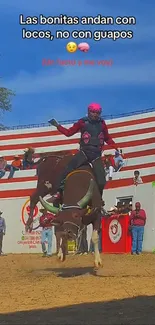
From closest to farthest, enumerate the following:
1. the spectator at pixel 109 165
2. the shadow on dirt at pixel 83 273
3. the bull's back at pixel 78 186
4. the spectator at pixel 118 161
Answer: the shadow on dirt at pixel 83 273 → the bull's back at pixel 78 186 → the spectator at pixel 109 165 → the spectator at pixel 118 161

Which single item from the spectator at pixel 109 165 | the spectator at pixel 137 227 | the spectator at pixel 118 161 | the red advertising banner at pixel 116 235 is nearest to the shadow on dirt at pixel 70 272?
the spectator at pixel 137 227

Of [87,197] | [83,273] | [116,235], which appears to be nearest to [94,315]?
[87,197]

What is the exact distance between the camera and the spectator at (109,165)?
22548 mm

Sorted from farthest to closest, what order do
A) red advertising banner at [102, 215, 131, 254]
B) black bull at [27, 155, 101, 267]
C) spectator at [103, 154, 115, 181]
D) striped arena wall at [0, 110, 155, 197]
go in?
1. striped arena wall at [0, 110, 155, 197]
2. spectator at [103, 154, 115, 181]
3. red advertising banner at [102, 215, 131, 254]
4. black bull at [27, 155, 101, 267]

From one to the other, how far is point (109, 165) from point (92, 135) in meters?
12.5

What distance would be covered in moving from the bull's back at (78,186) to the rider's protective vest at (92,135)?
1.38ft

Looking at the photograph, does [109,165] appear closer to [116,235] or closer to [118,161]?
[118,161]

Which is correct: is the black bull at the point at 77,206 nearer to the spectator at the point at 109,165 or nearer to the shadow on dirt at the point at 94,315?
the shadow on dirt at the point at 94,315

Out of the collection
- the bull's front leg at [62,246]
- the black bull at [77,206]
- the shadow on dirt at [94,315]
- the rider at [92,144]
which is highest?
the rider at [92,144]

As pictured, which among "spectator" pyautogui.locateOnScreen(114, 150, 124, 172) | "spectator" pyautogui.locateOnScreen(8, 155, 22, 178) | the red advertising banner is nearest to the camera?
the red advertising banner

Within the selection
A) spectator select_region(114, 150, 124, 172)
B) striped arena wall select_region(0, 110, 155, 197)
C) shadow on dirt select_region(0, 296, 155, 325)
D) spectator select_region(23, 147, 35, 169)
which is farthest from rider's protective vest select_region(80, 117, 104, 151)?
spectator select_region(23, 147, 35, 169)

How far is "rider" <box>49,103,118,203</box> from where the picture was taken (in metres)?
10.6

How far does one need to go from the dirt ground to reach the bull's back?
135 centimetres

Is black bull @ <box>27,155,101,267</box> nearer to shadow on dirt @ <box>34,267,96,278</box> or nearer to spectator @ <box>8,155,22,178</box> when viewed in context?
shadow on dirt @ <box>34,267,96,278</box>
